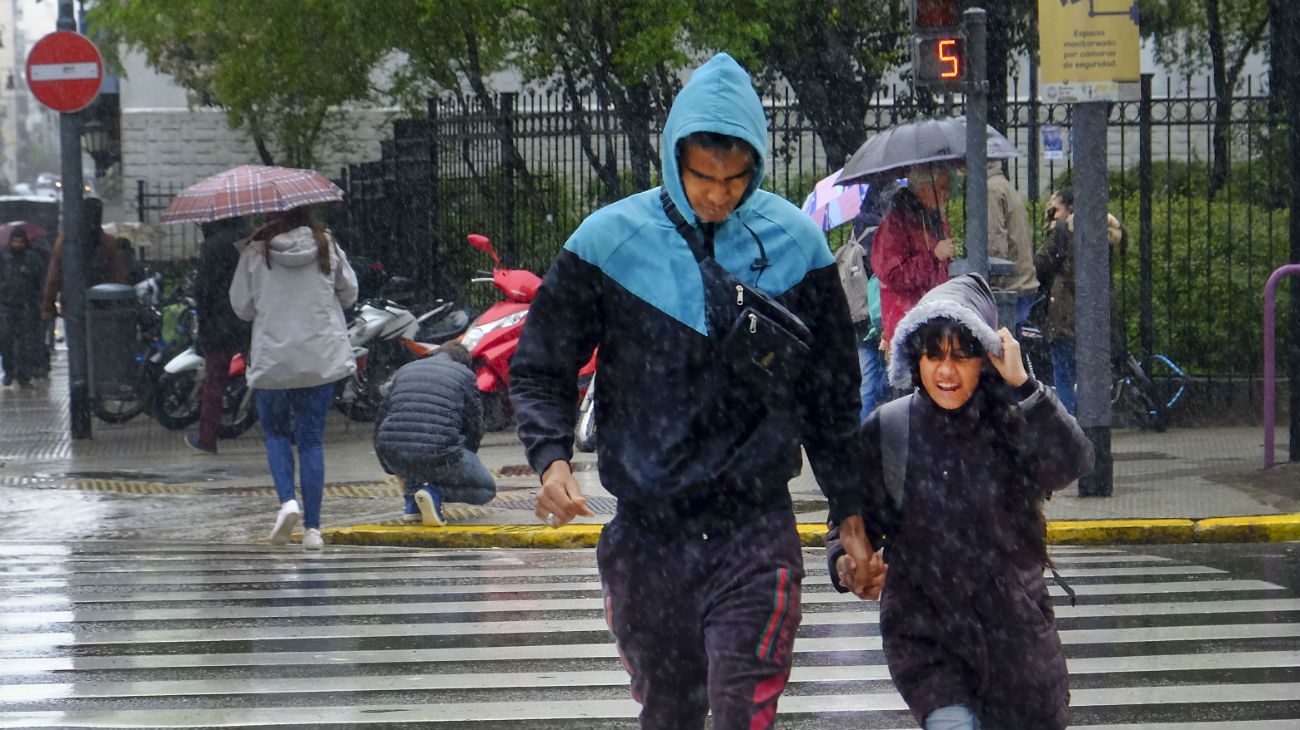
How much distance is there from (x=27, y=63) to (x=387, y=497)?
18.5 feet

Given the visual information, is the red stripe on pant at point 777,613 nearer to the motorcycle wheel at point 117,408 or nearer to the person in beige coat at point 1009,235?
the person in beige coat at point 1009,235

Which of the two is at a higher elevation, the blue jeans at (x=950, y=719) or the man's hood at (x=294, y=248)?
the man's hood at (x=294, y=248)

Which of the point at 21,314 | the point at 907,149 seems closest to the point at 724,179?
the point at 907,149

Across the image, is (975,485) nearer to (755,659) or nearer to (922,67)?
(755,659)

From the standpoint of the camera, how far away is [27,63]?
607 inches

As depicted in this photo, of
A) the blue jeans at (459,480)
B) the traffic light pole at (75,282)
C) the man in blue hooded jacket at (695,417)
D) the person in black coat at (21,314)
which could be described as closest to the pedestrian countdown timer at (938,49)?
the blue jeans at (459,480)

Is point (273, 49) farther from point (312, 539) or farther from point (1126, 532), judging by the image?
point (1126, 532)

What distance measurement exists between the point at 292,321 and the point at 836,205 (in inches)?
150

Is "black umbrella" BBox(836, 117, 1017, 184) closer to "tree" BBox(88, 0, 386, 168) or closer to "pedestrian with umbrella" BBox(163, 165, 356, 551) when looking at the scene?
"pedestrian with umbrella" BBox(163, 165, 356, 551)

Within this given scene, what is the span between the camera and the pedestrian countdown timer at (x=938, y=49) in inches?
415

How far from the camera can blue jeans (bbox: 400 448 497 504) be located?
10.4 metres

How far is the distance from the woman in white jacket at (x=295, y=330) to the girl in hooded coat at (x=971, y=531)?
Answer: 5912 mm

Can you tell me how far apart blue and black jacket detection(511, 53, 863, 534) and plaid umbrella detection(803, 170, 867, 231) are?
774 centimetres

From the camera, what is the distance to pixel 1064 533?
33.5ft
